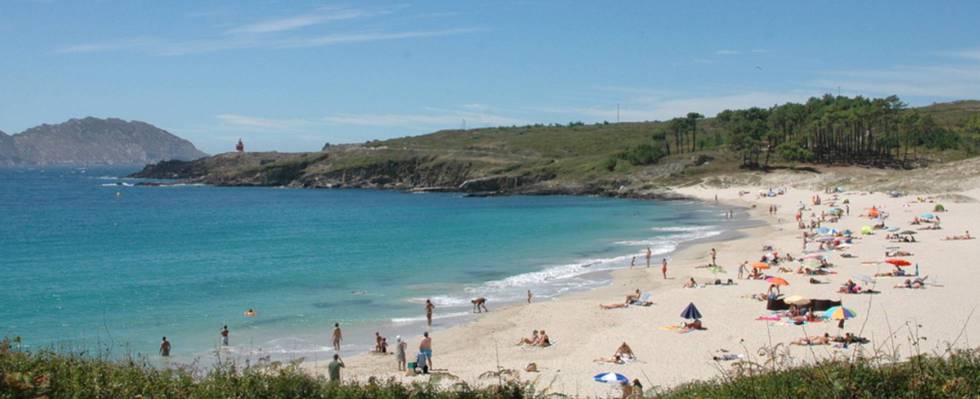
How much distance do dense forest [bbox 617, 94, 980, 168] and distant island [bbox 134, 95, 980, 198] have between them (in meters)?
0.15

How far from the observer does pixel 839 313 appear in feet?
80.5

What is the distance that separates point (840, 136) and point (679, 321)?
85.5 m

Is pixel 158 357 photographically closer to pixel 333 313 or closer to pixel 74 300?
pixel 333 313

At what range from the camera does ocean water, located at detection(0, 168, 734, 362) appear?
28516 millimetres

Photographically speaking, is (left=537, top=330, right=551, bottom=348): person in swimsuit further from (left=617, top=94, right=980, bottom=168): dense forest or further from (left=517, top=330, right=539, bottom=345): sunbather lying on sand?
(left=617, top=94, right=980, bottom=168): dense forest

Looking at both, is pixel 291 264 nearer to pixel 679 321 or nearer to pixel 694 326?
pixel 679 321

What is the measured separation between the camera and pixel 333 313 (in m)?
31.0

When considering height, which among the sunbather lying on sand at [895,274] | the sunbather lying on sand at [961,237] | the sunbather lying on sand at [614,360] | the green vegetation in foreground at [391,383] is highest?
the green vegetation in foreground at [391,383]

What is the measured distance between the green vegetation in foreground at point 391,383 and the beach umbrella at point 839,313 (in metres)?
12.0

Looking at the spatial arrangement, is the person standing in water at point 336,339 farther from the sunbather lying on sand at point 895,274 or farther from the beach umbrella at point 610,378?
the sunbather lying on sand at point 895,274

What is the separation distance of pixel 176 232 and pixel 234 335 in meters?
40.5

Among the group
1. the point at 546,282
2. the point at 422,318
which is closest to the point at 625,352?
the point at 422,318

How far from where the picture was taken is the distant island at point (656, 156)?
97.8 metres

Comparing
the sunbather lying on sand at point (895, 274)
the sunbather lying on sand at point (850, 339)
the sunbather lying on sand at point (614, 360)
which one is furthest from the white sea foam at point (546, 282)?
the sunbather lying on sand at point (850, 339)
